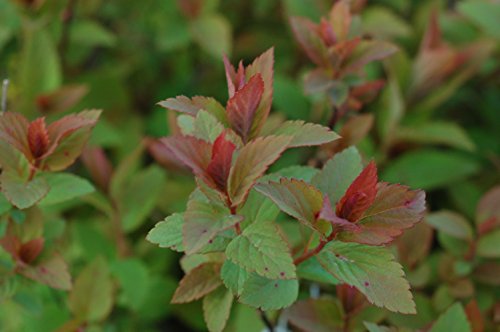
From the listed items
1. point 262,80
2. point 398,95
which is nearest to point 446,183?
point 398,95

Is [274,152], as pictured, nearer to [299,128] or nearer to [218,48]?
[299,128]

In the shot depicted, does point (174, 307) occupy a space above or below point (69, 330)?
below

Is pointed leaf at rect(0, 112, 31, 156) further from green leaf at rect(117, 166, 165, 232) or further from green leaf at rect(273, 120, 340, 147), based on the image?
green leaf at rect(117, 166, 165, 232)

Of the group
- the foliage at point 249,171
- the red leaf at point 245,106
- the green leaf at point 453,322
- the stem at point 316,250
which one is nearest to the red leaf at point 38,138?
the foliage at point 249,171

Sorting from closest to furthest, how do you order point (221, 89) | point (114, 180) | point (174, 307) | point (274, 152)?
point (274, 152) < point (114, 180) < point (174, 307) < point (221, 89)

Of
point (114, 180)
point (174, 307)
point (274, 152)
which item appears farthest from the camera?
point (174, 307)

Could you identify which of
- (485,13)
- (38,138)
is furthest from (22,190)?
(485,13)

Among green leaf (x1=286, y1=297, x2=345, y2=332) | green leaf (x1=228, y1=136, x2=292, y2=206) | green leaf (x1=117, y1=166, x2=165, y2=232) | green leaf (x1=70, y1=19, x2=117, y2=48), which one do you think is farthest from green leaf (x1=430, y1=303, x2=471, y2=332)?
green leaf (x1=70, y1=19, x2=117, y2=48)
